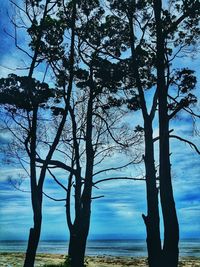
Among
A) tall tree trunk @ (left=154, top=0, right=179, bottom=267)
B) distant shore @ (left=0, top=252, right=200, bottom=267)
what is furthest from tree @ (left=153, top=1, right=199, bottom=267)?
distant shore @ (left=0, top=252, right=200, bottom=267)

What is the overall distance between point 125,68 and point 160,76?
9.44ft

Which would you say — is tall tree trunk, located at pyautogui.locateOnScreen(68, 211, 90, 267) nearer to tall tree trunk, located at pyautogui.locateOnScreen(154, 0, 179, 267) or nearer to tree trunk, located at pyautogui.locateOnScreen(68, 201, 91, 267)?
tree trunk, located at pyautogui.locateOnScreen(68, 201, 91, 267)

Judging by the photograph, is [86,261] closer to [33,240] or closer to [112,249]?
[33,240]

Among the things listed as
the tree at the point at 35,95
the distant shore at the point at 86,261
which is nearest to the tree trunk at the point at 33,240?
the tree at the point at 35,95

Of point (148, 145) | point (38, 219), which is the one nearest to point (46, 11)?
point (148, 145)

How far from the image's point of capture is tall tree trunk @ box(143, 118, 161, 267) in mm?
14133

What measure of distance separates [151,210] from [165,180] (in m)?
1.23

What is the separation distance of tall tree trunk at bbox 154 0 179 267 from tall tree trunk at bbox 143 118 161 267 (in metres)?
0.35

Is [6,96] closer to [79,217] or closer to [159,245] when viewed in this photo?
[79,217]

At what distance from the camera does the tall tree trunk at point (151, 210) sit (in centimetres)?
1413

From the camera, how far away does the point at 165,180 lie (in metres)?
14.2

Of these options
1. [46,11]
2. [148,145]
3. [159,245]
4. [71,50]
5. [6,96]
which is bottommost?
[159,245]

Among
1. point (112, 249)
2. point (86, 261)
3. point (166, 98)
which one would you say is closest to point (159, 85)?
Answer: point (166, 98)

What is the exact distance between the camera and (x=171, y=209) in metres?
13.9
